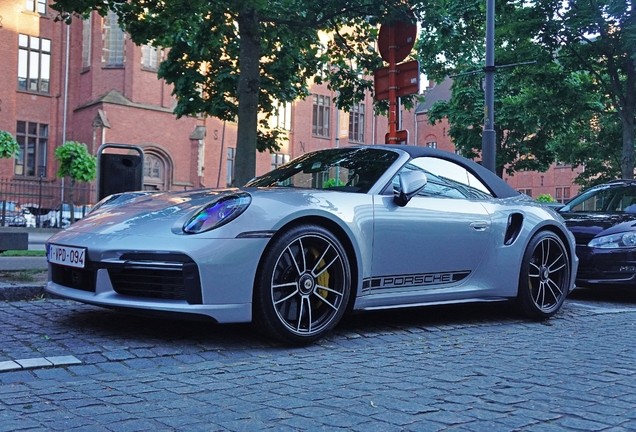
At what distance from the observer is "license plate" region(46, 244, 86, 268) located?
4273mm

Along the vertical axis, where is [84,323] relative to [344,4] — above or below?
below

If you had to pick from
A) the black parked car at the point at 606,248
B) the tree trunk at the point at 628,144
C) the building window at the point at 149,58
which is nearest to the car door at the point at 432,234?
the black parked car at the point at 606,248

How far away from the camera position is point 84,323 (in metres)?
4.80

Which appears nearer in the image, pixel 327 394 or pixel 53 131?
pixel 327 394

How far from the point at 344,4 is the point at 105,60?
1104 inches

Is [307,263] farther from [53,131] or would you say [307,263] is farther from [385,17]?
[53,131]

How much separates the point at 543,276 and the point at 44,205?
97.6ft

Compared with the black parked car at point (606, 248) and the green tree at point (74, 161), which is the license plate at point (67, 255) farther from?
the green tree at point (74, 161)

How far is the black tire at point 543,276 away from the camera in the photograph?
582 cm

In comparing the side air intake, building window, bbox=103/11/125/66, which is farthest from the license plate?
building window, bbox=103/11/125/66

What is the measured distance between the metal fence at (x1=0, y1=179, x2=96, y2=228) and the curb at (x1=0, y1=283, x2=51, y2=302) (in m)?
20.2

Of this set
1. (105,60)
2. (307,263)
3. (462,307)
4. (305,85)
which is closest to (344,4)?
(305,85)

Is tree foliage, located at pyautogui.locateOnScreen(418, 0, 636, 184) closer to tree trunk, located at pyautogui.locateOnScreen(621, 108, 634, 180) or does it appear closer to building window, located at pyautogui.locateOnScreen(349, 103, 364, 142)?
tree trunk, located at pyautogui.locateOnScreen(621, 108, 634, 180)

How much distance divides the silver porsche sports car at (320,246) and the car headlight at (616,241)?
5.94 feet
